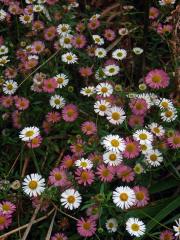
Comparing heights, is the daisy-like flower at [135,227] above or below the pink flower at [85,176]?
below

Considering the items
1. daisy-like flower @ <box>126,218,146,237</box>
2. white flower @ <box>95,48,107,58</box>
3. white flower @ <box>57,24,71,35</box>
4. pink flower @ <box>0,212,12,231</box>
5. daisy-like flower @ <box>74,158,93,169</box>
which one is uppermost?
white flower @ <box>57,24,71,35</box>

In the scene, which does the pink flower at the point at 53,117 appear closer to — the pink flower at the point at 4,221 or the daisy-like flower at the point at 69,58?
the daisy-like flower at the point at 69,58

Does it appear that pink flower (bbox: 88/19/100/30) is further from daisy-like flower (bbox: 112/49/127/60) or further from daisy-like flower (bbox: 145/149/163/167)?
daisy-like flower (bbox: 145/149/163/167)

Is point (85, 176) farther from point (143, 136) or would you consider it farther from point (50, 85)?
point (50, 85)

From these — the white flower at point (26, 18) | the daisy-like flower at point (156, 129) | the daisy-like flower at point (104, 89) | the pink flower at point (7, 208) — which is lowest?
the pink flower at point (7, 208)

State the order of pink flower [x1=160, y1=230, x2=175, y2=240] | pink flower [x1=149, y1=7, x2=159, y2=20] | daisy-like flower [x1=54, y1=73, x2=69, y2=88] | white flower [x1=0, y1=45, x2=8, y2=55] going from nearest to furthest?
pink flower [x1=160, y1=230, x2=175, y2=240], daisy-like flower [x1=54, y1=73, x2=69, y2=88], white flower [x1=0, y1=45, x2=8, y2=55], pink flower [x1=149, y1=7, x2=159, y2=20]

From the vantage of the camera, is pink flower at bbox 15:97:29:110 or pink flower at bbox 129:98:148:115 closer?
pink flower at bbox 129:98:148:115

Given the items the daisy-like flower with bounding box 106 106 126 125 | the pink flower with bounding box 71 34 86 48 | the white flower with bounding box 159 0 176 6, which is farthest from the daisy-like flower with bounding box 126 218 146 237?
the white flower with bounding box 159 0 176 6

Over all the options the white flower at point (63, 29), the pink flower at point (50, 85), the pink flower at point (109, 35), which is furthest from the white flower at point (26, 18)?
the pink flower at point (50, 85)

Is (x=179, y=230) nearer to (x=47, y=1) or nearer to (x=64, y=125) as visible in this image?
(x=64, y=125)
